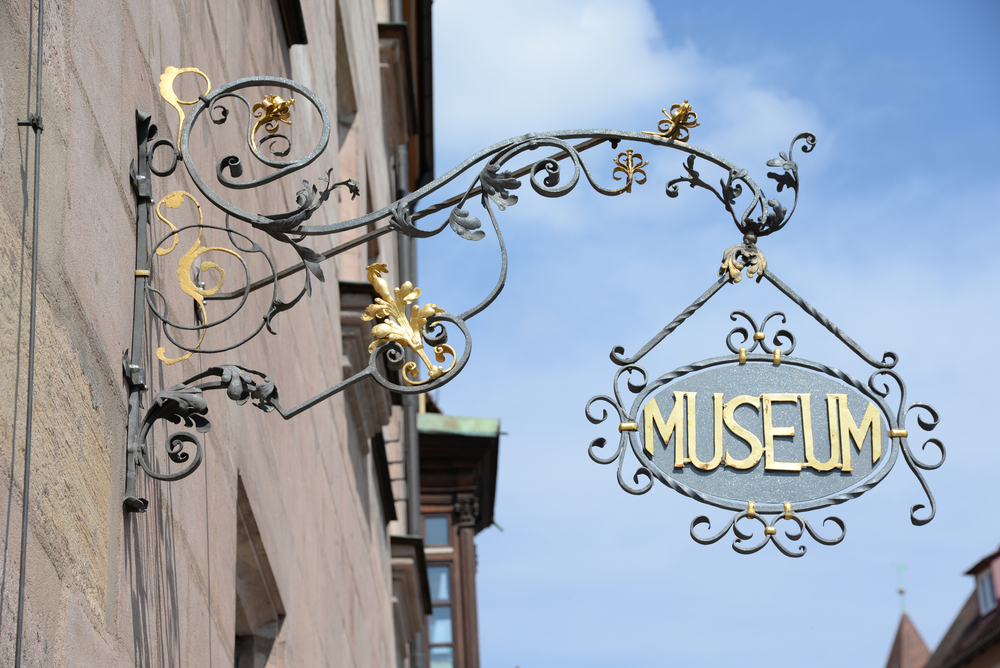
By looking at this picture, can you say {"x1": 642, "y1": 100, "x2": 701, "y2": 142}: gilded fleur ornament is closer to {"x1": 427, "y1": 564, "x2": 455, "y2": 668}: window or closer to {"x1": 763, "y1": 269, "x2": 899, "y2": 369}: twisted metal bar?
{"x1": 763, "y1": 269, "x2": 899, "y2": 369}: twisted metal bar

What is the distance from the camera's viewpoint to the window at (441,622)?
60.7 feet

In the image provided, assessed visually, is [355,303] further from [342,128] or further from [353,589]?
[342,128]

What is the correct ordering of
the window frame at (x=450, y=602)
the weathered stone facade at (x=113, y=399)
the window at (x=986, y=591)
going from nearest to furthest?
the weathered stone facade at (x=113, y=399) < the window frame at (x=450, y=602) < the window at (x=986, y=591)

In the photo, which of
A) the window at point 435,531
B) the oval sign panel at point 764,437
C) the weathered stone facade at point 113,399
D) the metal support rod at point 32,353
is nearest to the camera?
the metal support rod at point 32,353

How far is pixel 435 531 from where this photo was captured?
1975 centimetres

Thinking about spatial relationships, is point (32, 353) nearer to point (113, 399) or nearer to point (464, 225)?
point (113, 399)

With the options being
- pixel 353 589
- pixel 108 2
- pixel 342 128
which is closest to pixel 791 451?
pixel 108 2

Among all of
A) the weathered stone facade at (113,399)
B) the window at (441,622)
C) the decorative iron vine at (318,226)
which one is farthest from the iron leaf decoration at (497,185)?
the window at (441,622)

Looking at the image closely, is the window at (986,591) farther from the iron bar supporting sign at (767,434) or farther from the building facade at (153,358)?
the iron bar supporting sign at (767,434)

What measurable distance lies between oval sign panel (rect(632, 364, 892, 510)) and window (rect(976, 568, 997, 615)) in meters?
33.3

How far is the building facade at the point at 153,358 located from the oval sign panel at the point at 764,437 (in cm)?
91

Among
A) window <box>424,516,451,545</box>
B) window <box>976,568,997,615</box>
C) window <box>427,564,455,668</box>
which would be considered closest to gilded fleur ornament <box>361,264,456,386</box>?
window <box>427,564,455,668</box>

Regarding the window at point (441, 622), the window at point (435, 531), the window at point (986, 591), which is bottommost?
the window at point (441, 622)

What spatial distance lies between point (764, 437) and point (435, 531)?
53.4 feet
